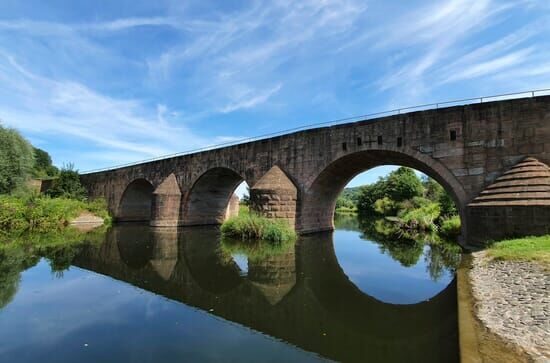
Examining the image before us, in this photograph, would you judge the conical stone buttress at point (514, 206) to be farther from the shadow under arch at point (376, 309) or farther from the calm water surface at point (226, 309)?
the shadow under arch at point (376, 309)

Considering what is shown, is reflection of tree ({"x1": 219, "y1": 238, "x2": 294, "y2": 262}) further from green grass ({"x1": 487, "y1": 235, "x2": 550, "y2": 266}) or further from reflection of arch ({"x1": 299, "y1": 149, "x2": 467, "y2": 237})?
green grass ({"x1": 487, "y1": 235, "x2": 550, "y2": 266})

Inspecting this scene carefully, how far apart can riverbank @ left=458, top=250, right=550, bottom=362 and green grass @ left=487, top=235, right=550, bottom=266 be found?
0.26 metres

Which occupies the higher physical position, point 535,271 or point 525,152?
point 525,152

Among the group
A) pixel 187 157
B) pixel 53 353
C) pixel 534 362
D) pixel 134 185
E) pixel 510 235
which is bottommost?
pixel 53 353

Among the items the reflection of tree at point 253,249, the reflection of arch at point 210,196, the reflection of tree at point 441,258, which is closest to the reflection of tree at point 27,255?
the reflection of tree at point 253,249

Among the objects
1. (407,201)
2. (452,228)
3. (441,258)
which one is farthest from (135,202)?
(407,201)

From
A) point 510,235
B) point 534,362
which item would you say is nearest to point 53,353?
point 534,362

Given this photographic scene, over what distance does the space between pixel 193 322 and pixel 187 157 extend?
65.3 feet

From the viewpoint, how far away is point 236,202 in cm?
3039

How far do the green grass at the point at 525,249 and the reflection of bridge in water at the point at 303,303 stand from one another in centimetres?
151

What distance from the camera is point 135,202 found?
102 feet

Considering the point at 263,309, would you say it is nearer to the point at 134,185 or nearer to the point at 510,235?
the point at 510,235

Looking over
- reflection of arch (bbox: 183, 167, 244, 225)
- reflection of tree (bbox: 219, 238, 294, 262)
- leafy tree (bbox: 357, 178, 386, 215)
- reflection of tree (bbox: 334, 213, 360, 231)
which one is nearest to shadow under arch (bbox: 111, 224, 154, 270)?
reflection of tree (bbox: 219, 238, 294, 262)

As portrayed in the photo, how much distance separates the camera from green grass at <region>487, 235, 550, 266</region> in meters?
6.94
